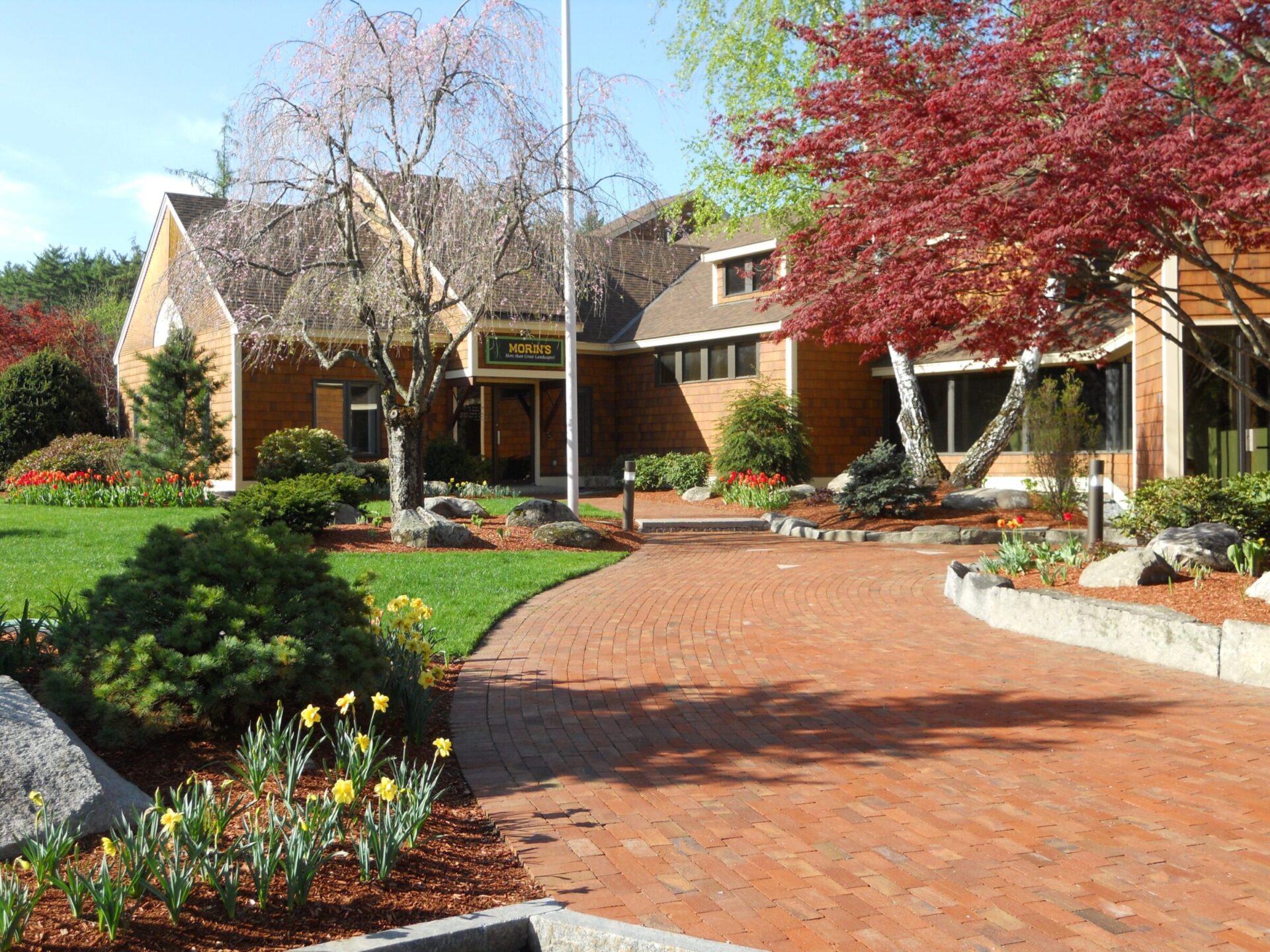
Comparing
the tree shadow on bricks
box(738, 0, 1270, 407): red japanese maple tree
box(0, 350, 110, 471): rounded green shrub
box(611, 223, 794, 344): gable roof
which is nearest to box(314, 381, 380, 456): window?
box(0, 350, 110, 471): rounded green shrub

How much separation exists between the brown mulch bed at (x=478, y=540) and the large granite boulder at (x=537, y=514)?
146 mm

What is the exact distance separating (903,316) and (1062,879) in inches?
333

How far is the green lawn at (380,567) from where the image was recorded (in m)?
9.84

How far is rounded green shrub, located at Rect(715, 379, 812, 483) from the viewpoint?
933 inches

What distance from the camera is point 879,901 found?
13.4 feet

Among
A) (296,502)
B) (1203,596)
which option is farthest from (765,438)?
(1203,596)

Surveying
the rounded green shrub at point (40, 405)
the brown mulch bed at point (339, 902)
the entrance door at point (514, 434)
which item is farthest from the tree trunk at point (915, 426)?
the rounded green shrub at point (40, 405)

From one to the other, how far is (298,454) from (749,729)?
1707cm

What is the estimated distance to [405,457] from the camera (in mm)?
15836

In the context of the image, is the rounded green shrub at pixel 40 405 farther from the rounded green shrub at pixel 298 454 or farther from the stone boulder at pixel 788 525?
the stone boulder at pixel 788 525

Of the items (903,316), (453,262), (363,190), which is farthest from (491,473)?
(903,316)

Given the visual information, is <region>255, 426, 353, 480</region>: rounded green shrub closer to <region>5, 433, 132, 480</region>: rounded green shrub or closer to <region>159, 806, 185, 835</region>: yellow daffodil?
<region>5, 433, 132, 480</region>: rounded green shrub

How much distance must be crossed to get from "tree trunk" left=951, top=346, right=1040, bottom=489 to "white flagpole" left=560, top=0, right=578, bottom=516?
7.89 m

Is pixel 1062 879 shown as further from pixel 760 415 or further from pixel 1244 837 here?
pixel 760 415
